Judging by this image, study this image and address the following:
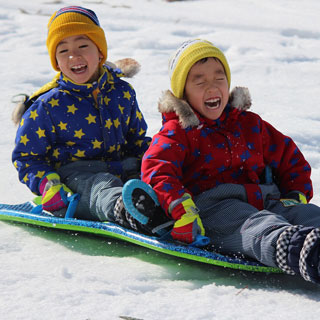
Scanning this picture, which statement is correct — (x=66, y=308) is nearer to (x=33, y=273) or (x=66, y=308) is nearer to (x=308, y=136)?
(x=33, y=273)

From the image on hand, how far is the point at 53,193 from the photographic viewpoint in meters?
3.13

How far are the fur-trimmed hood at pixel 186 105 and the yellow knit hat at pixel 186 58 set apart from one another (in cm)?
7

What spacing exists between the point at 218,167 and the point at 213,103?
320 mm

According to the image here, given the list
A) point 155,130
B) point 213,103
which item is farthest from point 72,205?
point 155,130

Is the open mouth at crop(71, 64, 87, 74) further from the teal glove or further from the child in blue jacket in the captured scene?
the teal glove

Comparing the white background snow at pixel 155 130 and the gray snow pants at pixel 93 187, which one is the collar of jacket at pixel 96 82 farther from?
the white background snow at pixel 155 130

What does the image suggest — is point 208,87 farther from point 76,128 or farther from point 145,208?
point 76,128

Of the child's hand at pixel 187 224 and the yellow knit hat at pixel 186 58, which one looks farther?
the yellow knit hat at pixel 186 58

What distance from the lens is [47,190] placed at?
3.16m

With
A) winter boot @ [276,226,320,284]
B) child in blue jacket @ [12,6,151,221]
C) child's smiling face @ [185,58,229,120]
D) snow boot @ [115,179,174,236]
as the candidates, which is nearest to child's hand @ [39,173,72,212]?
child in blue jacket @ [12,6,151,221]

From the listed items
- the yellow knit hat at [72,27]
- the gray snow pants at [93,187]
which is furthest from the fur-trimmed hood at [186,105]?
the yellow knit hat at [72,27]

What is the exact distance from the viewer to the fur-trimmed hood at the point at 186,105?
2.88m

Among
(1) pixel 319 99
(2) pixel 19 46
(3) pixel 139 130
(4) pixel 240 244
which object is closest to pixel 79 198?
(3) pixel 139 130

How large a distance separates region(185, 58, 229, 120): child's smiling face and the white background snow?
76 cm
